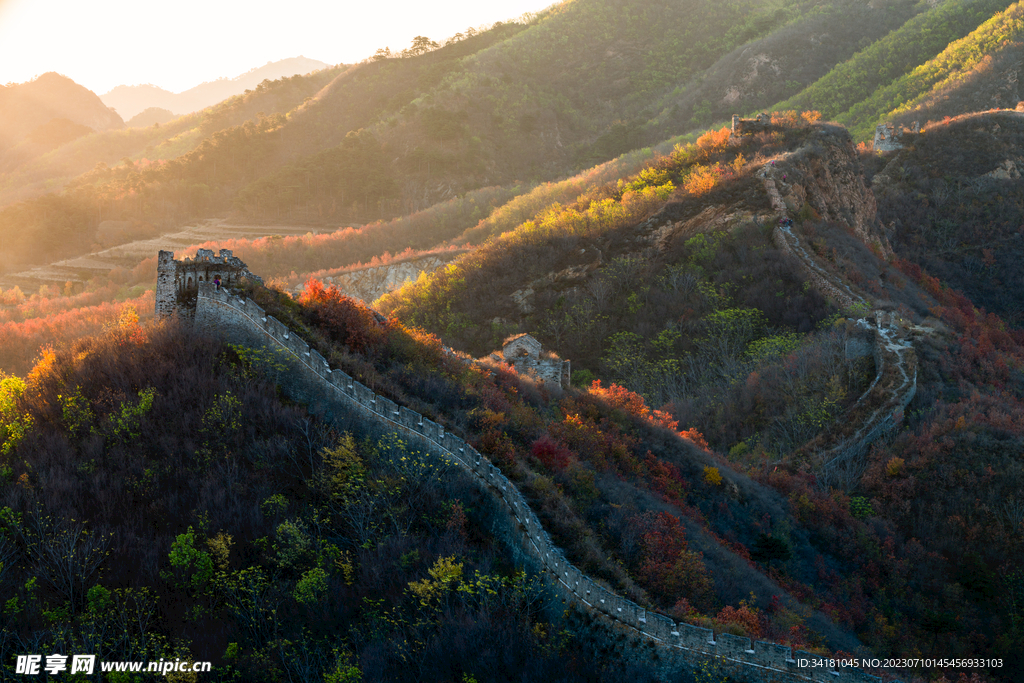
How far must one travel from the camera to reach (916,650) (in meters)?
24.5

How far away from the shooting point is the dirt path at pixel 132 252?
75625 mm

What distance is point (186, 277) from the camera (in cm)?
2695

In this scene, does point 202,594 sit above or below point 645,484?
above

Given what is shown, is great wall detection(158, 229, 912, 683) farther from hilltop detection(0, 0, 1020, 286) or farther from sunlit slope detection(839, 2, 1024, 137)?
sunlit slope detection(839, 2, 1024, 137)

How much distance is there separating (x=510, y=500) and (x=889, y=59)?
13511cm

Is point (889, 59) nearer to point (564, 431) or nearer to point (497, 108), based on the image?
point (497, 108)

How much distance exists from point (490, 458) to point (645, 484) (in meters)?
9.04

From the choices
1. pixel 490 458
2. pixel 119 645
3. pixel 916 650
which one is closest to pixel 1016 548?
pixel 916 650

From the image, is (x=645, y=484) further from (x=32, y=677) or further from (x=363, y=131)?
(x=363, y=131)

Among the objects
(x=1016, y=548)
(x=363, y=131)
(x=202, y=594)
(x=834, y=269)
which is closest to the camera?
(x=202, y=594)

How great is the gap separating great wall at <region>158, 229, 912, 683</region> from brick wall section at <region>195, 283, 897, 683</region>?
0.07 feet

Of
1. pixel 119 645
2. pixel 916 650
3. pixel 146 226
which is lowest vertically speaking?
pixel 916 650

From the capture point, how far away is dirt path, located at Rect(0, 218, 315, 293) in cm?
7562

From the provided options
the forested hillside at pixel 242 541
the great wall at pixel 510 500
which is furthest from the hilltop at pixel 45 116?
the forested hillside at pixel 242 541
